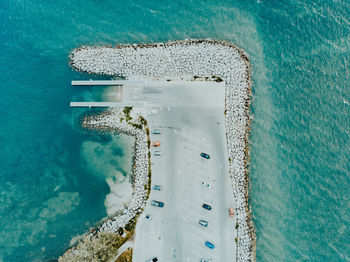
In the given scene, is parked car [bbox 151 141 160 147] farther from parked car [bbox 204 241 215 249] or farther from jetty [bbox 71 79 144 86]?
parked car [bbox 204 241 215 249]

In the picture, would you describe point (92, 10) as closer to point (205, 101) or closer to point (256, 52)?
point (205, 101)

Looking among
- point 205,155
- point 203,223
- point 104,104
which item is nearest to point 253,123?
point 205,155

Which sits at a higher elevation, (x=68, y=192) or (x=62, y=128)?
(x=62, y=128)

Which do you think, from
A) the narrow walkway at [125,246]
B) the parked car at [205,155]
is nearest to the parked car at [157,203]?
the narrow walkway at [125,246]

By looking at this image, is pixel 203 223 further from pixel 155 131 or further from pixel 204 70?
pixel 204 70

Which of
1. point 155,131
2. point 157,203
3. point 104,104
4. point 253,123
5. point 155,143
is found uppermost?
point 104,104

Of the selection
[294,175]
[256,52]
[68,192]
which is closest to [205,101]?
[256,52]
